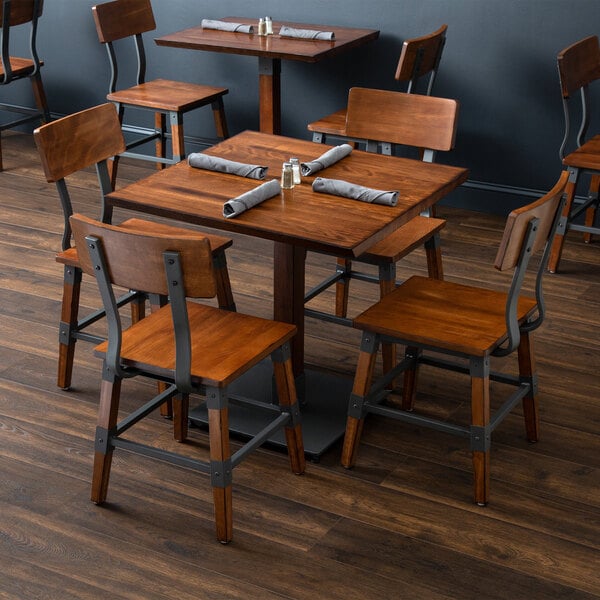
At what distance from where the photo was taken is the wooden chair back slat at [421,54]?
14.3ft

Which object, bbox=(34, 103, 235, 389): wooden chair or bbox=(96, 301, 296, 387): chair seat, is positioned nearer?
bbox=(96, 301, 296, 387): chair seat

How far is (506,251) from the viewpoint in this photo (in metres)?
2.56

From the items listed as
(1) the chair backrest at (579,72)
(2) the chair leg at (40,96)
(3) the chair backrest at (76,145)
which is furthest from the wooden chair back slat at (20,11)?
(1) the chair backrest at (579,72)

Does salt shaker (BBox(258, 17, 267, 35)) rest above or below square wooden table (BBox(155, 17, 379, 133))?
above

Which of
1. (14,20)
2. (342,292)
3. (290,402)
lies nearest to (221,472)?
(290,402)

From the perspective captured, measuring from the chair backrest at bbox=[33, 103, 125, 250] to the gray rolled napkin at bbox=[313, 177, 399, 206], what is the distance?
716 millimetres

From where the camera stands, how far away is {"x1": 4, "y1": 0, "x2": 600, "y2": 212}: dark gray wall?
4766 millimetres

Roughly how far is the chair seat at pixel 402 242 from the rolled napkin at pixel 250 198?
0.40 meters

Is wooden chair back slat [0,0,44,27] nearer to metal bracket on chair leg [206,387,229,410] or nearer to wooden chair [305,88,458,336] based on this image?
wooden chair [305,88,458,336]

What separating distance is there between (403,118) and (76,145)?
3.59 feet

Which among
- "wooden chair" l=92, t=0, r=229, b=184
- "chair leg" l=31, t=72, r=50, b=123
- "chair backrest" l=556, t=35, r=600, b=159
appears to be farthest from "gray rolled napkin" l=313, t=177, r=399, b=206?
"chair leg" l=31, t=72, r=50, b=123

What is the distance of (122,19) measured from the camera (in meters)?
5.06

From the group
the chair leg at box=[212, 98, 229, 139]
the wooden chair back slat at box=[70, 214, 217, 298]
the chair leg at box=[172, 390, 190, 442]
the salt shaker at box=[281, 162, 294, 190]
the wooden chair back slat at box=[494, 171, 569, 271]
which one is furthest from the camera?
the chair leg at box=[212, 98, 229, 139]

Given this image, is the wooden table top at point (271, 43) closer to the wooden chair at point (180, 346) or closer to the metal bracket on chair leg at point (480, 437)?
the wooden chair at point (180, 346)
